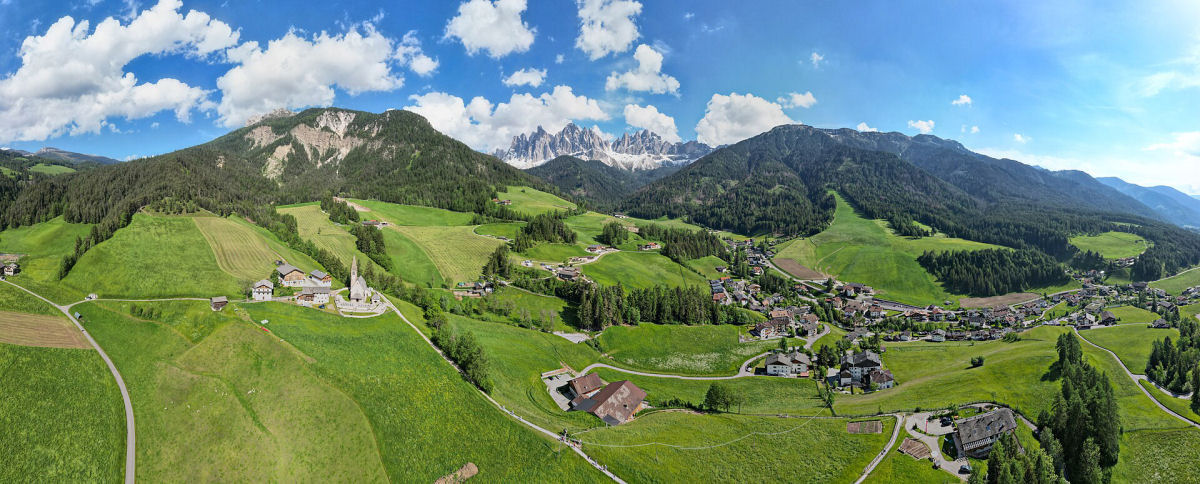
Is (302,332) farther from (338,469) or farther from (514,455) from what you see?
(514,455)

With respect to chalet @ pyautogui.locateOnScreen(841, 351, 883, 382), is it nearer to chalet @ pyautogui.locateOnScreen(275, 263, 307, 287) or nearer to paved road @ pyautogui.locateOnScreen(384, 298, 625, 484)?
paved road @ pyautogui.locateOnScreen(384, 298, 625, 484)

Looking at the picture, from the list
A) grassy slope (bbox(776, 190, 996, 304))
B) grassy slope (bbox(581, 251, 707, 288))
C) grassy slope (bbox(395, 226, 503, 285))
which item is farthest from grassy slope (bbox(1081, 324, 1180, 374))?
grassy slope (bbox(395, 226, 503, 285))

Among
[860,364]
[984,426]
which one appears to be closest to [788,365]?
[860,364]

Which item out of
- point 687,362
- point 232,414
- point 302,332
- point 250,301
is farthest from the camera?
point 687,362

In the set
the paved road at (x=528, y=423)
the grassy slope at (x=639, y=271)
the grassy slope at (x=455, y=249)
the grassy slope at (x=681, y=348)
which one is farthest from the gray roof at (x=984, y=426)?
the grassy slope at (x=455, y=249)

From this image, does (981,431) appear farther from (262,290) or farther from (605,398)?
(262,290)

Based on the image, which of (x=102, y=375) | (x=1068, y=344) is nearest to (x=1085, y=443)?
(x=1068, y=344)

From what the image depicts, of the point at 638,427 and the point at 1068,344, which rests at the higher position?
the point at 1068,344
